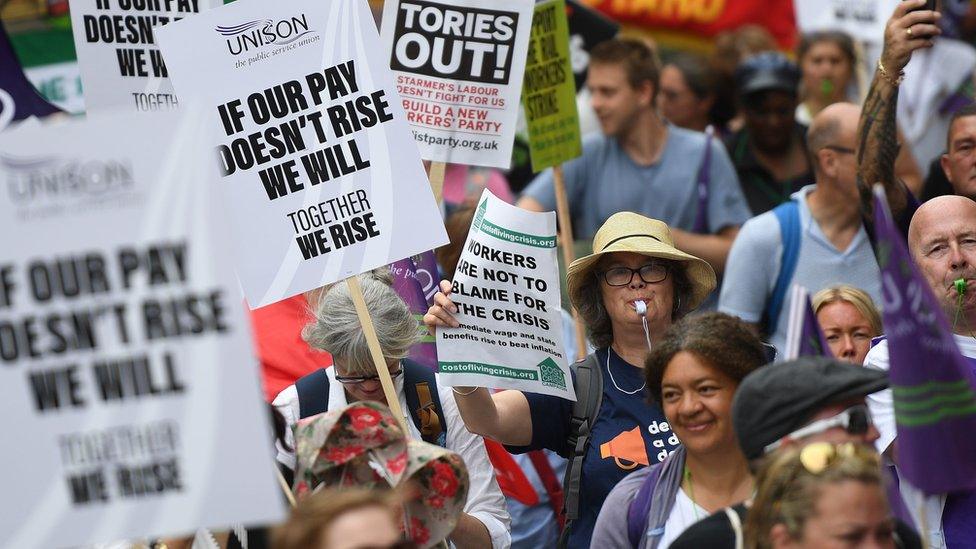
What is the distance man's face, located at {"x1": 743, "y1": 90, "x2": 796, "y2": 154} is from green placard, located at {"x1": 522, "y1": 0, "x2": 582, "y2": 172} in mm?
1905

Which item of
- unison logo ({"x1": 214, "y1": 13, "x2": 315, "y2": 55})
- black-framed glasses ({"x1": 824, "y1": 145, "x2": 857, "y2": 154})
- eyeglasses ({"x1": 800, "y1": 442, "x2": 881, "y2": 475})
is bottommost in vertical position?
eyeglasses ({"x1": 800, "y1": 442, "x2": 881, "y2": 475})

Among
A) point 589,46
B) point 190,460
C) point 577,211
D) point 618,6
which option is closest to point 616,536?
point 190,460

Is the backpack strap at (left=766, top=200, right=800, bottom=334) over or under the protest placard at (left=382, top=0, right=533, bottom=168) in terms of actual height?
under

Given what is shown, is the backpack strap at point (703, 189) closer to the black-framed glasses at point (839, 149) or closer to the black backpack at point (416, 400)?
the black-framed glasses at point (839, 149)

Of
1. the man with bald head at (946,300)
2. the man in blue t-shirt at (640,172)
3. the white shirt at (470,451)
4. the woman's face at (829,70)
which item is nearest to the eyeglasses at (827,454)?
the man with bald head at (946,300)

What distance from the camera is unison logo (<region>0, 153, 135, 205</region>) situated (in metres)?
3.62

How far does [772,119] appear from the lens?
858cm

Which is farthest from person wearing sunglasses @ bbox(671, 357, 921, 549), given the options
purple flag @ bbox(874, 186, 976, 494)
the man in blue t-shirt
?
the man in blue t-shirt

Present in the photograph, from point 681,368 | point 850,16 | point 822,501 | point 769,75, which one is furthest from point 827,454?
point 850,16

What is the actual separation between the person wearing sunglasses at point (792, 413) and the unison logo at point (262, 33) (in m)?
2.03

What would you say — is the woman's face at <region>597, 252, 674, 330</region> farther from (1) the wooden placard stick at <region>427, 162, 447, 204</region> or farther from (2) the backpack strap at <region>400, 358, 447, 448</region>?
(1) the wooden placard stick at <region>427, 162, 447, 204</region>

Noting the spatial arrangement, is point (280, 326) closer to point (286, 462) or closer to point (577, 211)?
point (286, 462)

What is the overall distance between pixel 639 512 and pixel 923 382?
3.07 ft

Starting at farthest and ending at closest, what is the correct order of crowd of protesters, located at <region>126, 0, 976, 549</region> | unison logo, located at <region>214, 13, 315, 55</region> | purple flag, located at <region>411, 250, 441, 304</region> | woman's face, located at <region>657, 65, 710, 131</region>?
woman's face, located at <region>657, 65, 710, 131</region>
purple flag, located at <region>411, 250, 441, 304</region>
unison logo, located at <region>214, 13, 315, 55</region>
crowd of protesters, located at <region>126, 0, 976, 549</region>
